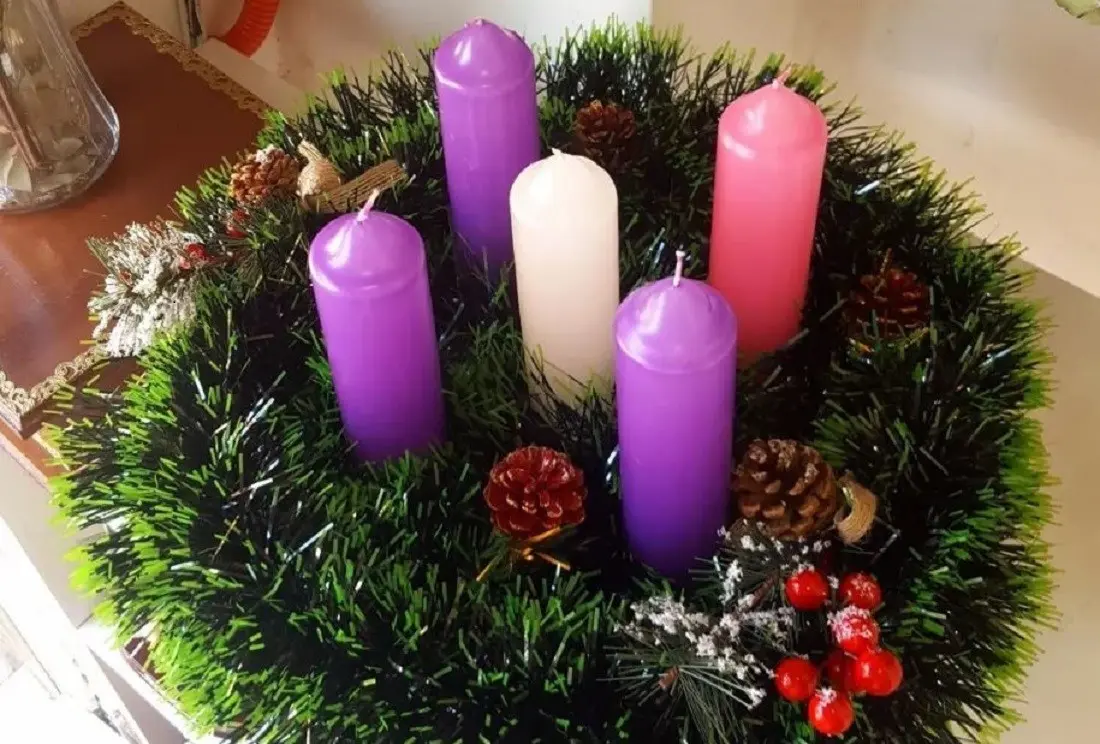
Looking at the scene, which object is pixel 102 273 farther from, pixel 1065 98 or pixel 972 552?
pixel 1065 98

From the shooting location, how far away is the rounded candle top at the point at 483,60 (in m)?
0.51

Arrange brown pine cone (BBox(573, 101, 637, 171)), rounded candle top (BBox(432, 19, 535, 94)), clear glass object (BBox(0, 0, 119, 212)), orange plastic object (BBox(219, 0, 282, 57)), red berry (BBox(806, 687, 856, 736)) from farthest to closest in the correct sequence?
1. orange plastic object (BBox(219, 0, 282, 57))
2. clear glass object (BBox(0, 0, 119, 212))
3. brown pine cone (BBox(573, 101, 637, 171))
4. rounded candle top (BBox(432, 19, 535, 94))
5. red berry (BBox(806, 687, 856, 736))

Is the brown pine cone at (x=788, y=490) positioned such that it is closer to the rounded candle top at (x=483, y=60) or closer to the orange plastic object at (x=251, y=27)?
the rounded candle top at (x=483, y=60)

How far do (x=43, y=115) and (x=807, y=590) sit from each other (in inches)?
24.2

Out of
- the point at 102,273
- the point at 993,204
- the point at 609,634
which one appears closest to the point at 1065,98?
the point at 993,204

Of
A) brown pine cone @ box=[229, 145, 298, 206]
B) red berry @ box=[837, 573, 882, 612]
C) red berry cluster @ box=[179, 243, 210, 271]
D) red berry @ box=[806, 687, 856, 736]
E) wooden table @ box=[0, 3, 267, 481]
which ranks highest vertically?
brown pine cone @ box=[229, 145, 298, 206]

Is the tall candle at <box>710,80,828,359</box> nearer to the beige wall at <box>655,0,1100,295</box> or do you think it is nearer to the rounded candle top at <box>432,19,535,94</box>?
the rounded candle top at <box>432,19,535,94</box>

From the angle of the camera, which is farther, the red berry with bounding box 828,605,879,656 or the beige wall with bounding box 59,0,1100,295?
the beige wall with bounding box 59,0,1100,295

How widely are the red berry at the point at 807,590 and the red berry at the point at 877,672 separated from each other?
0.03 m

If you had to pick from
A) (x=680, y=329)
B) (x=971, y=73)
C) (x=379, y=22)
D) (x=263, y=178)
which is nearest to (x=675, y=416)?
(x=680, y=329)

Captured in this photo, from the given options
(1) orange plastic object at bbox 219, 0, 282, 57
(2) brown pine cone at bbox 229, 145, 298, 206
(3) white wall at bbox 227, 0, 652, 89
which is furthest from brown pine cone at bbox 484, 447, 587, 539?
(1) orange plastic object at bbox 219, 0, 282, 57

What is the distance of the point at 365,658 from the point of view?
424 millimetres

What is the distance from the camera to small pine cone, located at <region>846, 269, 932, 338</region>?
1.74 ft

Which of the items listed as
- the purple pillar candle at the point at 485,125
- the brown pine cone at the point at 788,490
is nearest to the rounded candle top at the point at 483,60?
the purple pillar candle at the point at 485,125
